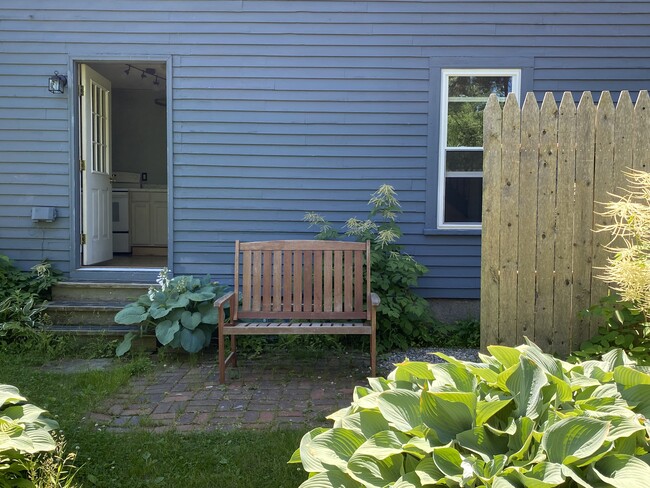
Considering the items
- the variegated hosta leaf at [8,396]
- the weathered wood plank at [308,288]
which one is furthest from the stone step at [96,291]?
the variegated hosta leaf at [8,396]

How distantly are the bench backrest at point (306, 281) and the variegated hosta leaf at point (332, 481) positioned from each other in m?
3.27

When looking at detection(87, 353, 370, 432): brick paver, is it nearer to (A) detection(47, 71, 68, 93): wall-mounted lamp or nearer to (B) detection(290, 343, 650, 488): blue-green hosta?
(B) detection(290, 343, 650, 488): blue-green hosta

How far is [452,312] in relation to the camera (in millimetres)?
6012

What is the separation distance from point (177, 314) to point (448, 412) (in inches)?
155

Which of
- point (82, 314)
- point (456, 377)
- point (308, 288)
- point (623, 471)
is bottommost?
point (82, 314)

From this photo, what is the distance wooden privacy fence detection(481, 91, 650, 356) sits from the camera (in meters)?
3.51

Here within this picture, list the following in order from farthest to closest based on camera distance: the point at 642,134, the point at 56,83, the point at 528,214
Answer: the point at 56,83
the point at 528,214
the point at 642,134

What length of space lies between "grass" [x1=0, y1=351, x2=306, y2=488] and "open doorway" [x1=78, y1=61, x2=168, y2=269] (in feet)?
11.4

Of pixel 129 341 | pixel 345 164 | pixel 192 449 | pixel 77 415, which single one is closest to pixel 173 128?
pixel 345 164

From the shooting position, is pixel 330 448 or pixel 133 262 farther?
pixel 133 262

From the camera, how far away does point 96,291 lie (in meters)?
5.91

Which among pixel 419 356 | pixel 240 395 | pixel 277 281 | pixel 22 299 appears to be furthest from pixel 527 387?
pixel 22 299

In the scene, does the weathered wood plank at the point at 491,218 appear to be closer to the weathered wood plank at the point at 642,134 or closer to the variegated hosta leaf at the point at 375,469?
the weathered wood plank at the point at 642,134

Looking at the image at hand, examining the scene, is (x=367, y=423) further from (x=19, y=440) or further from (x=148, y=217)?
(x=148, y=217)
